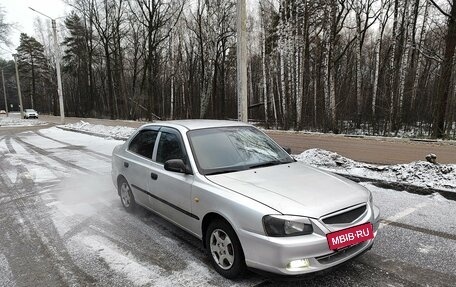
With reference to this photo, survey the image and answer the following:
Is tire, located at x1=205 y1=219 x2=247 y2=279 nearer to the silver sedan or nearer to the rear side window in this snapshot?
the silver sedan

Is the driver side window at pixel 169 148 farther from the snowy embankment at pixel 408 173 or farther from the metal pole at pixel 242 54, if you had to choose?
the metal pole at pixel 242 54

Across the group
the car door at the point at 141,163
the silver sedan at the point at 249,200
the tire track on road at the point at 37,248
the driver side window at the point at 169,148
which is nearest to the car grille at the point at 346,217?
the silver sedan at the point at 249,200

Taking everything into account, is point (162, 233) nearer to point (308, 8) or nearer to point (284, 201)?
point (284, 201)

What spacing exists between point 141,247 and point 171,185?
89 centimetres

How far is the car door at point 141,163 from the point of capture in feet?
16.2

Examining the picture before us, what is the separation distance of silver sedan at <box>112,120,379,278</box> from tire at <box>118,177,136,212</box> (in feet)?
1.30

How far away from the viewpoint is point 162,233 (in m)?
4.75

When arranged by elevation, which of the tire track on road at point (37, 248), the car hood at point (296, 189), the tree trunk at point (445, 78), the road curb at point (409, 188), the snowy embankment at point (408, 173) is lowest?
the tire track on road at point (37, 248)

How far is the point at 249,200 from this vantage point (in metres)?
3.22

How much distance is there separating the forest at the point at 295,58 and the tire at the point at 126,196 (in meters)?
14.3

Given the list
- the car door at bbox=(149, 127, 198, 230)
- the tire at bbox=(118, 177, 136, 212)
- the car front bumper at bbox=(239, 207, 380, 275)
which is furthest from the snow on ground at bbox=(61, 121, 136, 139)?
the car front bumper at bbox=(239, 207, 380, 275)

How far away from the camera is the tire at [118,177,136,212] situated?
18.2ft

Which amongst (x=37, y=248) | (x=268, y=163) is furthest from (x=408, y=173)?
(x=37, y=248)

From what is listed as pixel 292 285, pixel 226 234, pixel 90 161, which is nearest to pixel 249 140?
pixel 226 234
